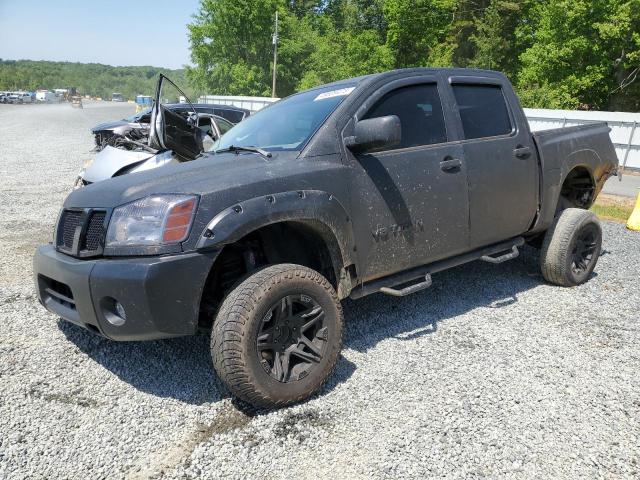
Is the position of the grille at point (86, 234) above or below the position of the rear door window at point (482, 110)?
below

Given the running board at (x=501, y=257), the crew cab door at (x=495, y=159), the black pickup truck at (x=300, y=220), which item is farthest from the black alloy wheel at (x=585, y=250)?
the running board at (x=501, y=257)

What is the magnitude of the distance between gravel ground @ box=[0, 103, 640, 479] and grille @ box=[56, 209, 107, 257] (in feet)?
2.78

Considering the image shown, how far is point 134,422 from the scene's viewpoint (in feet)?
8.76

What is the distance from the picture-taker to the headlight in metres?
2.56

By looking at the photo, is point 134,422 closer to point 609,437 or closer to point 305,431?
point 305,431

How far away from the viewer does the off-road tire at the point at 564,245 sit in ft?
15.4

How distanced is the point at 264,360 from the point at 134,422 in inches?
29.7

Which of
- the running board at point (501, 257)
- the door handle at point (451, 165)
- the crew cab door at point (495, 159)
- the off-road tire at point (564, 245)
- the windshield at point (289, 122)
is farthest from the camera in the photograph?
the off-road tire at point (564, 245)

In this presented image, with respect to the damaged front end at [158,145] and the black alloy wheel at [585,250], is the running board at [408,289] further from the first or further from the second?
the black alloy wheel at [585,250]

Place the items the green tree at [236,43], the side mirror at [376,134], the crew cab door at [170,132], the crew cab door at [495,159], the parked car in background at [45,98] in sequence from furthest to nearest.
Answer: the parked car in background at [45,98], the green tree at [236,43], the crew cab door at [170,132], the crew cab door at [495,159], the side mirror at [376,134]

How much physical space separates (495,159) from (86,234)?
3071 mm

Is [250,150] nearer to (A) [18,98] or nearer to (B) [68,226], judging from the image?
(B) [68,226]

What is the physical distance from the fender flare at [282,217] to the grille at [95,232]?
1.95 ft

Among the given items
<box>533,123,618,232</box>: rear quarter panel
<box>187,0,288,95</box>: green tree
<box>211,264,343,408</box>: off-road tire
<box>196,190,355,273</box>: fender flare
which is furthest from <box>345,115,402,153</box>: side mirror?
<box>187,0,288,95</box>: green tree
